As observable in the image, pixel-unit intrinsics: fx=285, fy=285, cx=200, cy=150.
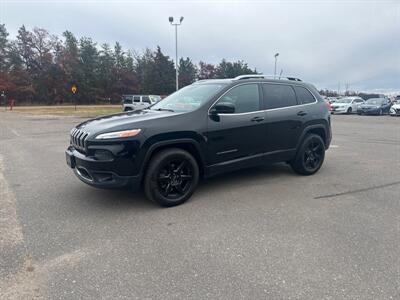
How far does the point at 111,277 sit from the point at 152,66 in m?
64.7

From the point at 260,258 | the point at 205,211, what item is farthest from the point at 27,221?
the point at 260,258

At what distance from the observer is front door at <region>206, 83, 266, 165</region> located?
4.21 metres

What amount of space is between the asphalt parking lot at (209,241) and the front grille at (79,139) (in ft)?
2.75

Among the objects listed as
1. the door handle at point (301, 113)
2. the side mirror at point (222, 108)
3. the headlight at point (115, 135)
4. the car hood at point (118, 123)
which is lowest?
the headlight at point (115, 135)

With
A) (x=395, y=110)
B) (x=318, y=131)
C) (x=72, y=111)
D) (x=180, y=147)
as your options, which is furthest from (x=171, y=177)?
(x=72, y=111)

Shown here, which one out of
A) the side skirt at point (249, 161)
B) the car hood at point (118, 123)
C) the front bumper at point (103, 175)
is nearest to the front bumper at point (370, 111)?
the side skirt at point (249, 161)

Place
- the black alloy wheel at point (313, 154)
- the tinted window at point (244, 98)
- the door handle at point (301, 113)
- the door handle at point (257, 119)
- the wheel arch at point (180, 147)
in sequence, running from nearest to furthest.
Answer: the wheel arch at point (180, 147)
the tinted window at point (244, 98)
the door handle at point (257, 119)
the door handle at point (301, 113)
the black alloy wheel at point (313, 154)

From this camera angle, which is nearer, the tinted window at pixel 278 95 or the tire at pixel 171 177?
the tire at pixel 171 177

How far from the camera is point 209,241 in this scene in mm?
3084

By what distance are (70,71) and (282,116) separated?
183ft

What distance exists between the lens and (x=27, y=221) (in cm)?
354

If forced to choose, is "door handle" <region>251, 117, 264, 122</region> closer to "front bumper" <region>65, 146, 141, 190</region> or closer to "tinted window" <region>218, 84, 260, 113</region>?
"tinted window" <region>218, 84, 260, 113</region>

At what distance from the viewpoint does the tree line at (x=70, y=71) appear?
49.2m

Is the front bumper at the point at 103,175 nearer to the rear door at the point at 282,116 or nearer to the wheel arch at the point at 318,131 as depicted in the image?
the rear door at the point at 282,116
